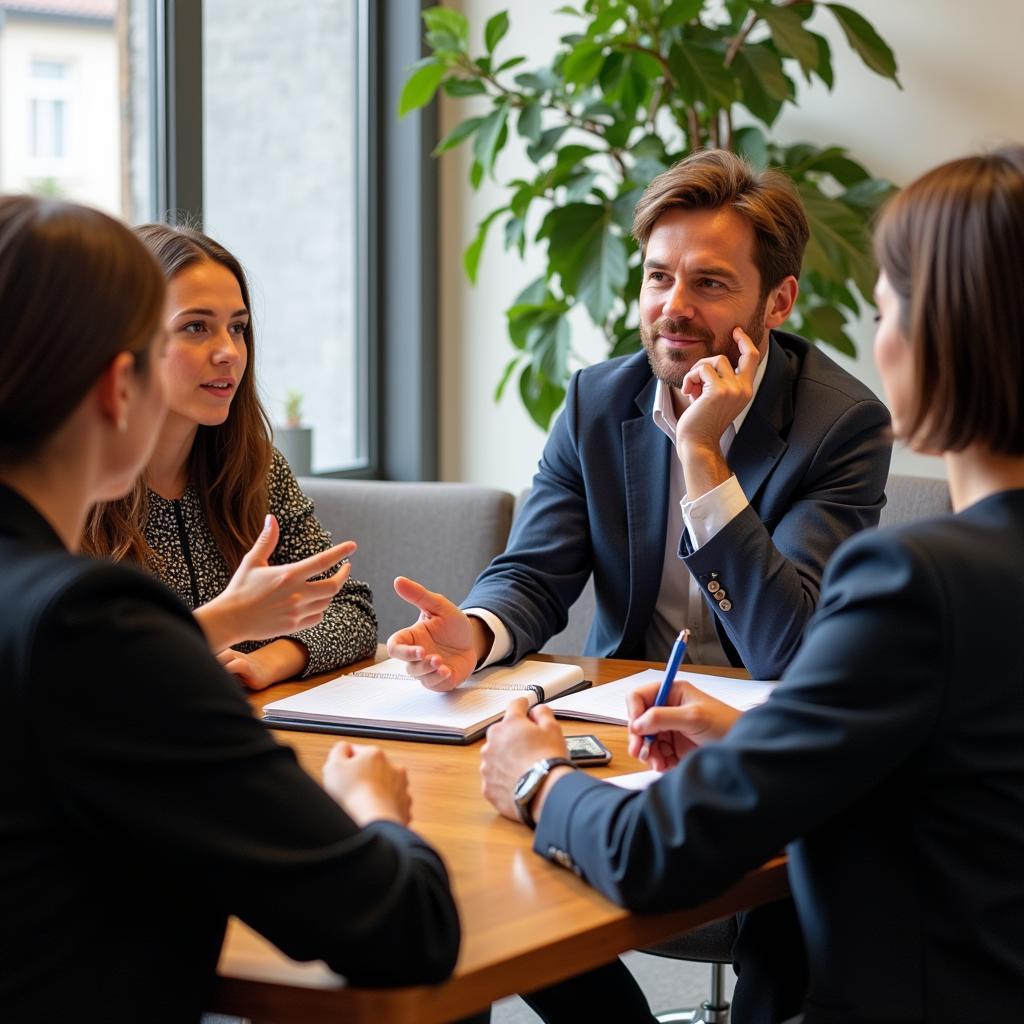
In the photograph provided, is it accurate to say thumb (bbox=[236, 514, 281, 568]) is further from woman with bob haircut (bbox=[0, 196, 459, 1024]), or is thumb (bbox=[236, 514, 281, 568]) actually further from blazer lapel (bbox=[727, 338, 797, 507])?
blazer lapel (bbox=[727, 338, 797, 507])

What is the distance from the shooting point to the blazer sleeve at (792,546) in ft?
6.29

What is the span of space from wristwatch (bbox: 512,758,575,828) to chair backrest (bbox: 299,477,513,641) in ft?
4.31

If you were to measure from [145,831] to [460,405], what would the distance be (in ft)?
12.0

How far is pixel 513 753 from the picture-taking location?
132cm

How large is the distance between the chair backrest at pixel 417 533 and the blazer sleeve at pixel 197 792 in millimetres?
1637

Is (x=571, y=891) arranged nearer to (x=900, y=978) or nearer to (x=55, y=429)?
(x=900, y=978)

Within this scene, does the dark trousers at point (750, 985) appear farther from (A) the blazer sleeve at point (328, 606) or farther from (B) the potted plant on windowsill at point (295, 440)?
(B) the potted plant on windowsill at point (295, 440)

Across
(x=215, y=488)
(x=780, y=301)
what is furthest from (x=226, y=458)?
(x=780, y=301)

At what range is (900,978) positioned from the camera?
3.58 ft

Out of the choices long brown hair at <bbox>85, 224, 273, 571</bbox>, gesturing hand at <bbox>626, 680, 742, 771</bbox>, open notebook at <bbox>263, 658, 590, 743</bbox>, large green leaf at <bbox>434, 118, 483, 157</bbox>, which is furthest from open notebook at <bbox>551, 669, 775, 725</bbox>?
large green leaf at <bbox>434, 118, 483, 157</bbox>

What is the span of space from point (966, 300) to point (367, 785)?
0.64 meters

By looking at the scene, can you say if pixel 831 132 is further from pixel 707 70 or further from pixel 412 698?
pixel 412 698

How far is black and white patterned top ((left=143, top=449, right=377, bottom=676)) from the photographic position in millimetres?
1987

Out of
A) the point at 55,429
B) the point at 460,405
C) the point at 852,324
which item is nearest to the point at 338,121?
the point at 460,405
